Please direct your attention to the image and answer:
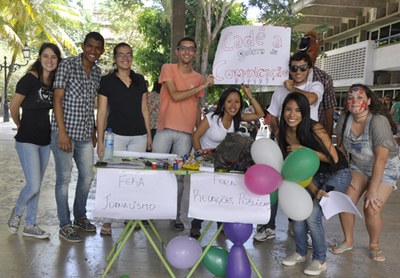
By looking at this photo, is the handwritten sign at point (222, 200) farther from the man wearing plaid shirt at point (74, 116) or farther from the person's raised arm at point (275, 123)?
the man wearing plaid shirt at point (74, 116)

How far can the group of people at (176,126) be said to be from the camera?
3531 mm

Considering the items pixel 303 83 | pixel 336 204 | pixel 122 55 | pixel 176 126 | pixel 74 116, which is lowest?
pixel 336 204

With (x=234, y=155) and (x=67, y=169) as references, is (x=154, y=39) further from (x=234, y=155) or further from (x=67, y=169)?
(x=234, y=155)

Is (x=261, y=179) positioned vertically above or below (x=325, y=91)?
below

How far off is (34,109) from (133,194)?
1420 millimetres

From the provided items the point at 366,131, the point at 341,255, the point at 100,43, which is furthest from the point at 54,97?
the point at 341,255

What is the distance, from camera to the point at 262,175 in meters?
2.90

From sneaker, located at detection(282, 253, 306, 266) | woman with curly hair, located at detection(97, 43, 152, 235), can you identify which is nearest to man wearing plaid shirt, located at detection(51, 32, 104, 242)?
woman with curly hair, located at detection(97, 43, 152, 235)

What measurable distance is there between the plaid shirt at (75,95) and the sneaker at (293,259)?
220cm

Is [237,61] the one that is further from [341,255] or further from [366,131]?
[341,255]

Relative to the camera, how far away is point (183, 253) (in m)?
3.09

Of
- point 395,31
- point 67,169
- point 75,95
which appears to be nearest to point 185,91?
point 75,95

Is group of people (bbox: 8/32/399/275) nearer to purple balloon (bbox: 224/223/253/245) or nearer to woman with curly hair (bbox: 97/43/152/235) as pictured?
woman with curly hair (bbox: 97/43/152/235)

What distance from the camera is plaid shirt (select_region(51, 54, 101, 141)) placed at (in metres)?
3.71
